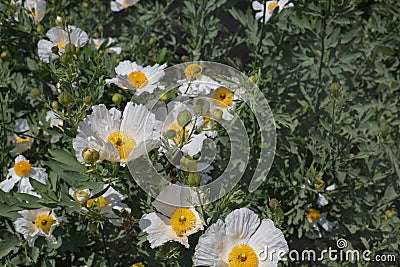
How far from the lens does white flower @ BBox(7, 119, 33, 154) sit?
2.14m

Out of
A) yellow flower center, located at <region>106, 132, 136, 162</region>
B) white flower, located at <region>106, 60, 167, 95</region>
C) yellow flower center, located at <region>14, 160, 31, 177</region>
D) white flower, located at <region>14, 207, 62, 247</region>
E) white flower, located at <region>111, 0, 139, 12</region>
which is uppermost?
white flower, located at <region>111, 0, 139, 12</region>

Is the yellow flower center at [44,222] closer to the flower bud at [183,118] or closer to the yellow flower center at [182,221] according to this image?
the yellow flower center at [182,221]

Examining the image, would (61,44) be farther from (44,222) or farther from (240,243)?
(240,243)

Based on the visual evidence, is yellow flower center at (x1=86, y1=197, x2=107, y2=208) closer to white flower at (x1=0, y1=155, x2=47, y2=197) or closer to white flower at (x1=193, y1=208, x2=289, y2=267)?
white flower at (x1=0, y1=155, x2=47, y2=197)

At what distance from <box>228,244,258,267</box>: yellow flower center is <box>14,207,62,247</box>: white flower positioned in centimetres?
60

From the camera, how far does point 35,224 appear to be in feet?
5.72

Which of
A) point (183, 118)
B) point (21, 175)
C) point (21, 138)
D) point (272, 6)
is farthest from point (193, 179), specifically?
point (272, 6)

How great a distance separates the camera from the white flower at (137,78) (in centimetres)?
170

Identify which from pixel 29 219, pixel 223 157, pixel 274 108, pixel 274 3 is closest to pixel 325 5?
pixel 274 3

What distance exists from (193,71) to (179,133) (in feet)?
1.03

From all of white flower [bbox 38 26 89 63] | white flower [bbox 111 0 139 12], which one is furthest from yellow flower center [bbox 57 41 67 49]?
white flower [bbox 111 0 139 12]

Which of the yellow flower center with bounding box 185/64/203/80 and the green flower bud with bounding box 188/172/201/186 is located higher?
the yellow flower center with bounding box 185/64/203/80

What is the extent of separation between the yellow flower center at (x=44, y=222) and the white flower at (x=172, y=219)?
0.38 metres

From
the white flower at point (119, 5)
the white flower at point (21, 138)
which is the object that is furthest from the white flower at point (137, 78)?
the white flower at point (119, 5)
